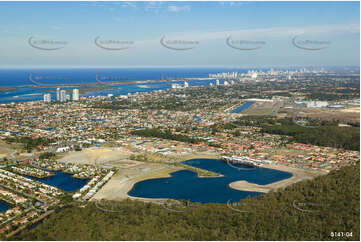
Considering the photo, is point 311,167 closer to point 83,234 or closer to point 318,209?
point 318,209

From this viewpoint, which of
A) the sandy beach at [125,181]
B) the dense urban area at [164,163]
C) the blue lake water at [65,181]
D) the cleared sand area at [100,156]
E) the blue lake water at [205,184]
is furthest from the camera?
the cleared sand area at [100,156]

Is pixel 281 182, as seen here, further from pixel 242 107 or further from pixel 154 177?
pixel 242 107

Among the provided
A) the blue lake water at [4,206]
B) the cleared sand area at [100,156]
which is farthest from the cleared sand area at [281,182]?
the blue lake water at [4,206]

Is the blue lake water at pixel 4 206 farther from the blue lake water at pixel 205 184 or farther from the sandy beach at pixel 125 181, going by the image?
the blue lake water at pixel 205 184

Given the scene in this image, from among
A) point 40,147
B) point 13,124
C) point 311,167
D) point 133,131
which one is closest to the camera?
point 311,167

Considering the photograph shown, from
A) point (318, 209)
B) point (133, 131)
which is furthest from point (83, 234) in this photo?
point (133, 131)
